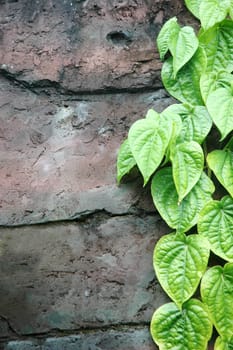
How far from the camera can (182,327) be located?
4.37ft

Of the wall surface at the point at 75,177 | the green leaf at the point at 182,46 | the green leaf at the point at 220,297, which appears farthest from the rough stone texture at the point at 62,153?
the green leaf at the point at 220,297

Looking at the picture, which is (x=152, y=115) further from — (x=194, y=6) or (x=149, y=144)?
(x=194, y=6)

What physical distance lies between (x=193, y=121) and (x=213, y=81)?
103mm

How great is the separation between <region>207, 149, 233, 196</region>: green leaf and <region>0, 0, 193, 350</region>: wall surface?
172 millimetres

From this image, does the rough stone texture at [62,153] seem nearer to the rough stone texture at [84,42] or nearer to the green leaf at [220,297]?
the rough stone texture at [84,42]

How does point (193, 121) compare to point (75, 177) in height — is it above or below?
above

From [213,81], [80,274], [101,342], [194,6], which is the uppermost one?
[194,6]

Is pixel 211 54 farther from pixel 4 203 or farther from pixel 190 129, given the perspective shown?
pixel 4 203

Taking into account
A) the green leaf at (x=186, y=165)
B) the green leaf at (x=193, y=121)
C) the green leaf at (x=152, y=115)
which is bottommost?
the green leaf at (x=186, y=165)

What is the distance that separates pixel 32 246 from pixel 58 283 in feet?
0.34

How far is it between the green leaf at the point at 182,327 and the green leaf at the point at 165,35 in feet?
1.90

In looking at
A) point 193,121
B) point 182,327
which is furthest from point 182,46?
point 182,327

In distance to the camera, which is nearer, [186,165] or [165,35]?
[186,165]

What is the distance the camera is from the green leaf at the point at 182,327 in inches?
52.1
